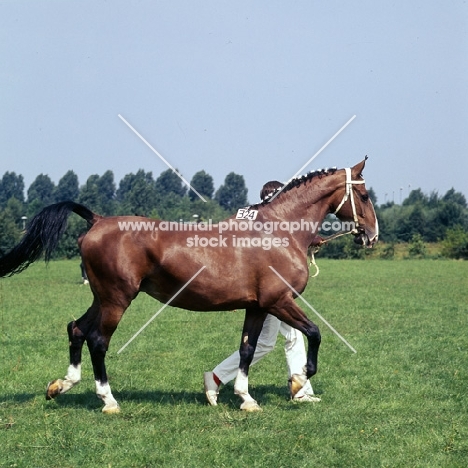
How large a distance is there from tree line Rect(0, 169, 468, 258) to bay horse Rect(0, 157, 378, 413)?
1265 millimetres

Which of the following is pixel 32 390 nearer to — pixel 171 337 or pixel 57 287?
pixel 171 337

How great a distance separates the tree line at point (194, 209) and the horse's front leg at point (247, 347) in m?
2.87

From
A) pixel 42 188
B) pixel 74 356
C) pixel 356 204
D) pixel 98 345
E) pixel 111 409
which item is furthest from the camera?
pixel 42 188

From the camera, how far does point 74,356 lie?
7453 mm

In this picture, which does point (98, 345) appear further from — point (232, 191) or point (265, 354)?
point (232, 191)

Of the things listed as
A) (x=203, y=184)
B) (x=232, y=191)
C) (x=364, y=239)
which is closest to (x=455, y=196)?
(x=232, y=191)

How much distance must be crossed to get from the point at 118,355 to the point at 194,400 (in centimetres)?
322

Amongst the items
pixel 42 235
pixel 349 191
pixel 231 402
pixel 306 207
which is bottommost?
pixel 231 402

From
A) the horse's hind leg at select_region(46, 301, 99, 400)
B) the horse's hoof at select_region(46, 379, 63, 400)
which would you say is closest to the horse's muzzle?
the horse's hind leg at select_region(46, 301, 99, 400)

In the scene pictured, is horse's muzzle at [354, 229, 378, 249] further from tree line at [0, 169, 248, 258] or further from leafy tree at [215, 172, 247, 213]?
leafy tree at [215, 172, 247, 213]

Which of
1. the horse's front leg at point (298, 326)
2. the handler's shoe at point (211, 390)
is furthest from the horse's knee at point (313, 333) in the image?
the handler's shoe at point (211, 390)

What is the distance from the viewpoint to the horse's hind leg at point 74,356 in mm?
7336

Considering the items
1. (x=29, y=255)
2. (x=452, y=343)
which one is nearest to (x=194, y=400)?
(x=29, y=255)

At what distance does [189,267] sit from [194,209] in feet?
118
